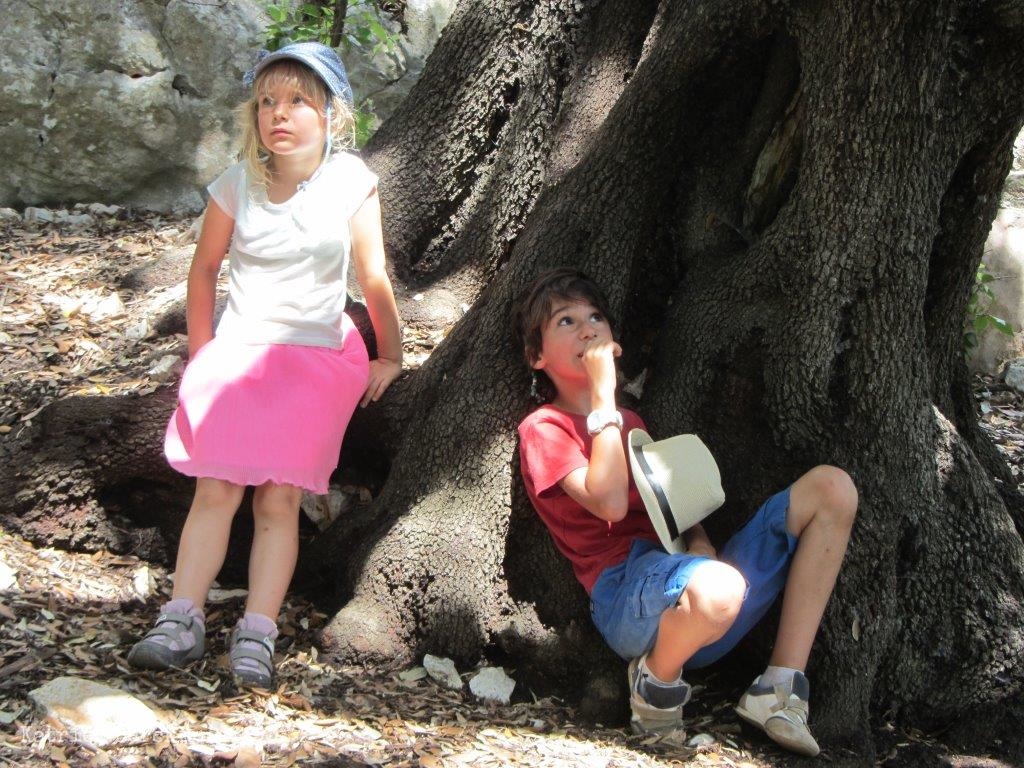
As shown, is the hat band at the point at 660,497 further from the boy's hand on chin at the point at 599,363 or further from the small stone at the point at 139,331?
the small stone at the point at 139,331

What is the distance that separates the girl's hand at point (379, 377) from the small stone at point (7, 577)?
130 cm

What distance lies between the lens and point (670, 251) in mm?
3783

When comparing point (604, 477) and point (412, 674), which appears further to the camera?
point (412, 674)

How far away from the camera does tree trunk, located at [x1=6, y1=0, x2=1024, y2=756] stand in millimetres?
3131

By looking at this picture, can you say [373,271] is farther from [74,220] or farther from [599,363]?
[74,220]

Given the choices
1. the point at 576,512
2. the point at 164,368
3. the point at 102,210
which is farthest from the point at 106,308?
the point at 576,512

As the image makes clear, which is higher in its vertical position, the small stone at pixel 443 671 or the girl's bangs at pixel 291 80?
the girl's bangs at pixel 291 80

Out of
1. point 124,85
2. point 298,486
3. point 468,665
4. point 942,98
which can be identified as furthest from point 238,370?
point 124,85

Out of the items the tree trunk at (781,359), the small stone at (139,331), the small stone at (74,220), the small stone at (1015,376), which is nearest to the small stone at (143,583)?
the tree trunk at (781,359)

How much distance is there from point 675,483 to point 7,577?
2.26 m

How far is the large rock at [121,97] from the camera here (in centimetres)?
637

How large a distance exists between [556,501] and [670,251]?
1.12m

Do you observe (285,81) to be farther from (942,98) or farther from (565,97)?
(942,98)

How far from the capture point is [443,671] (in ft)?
10.9
